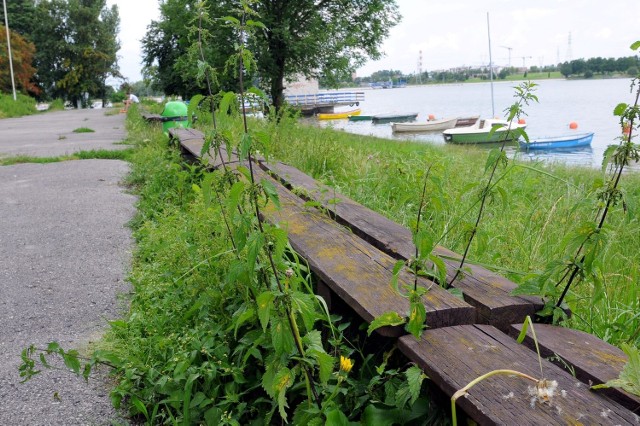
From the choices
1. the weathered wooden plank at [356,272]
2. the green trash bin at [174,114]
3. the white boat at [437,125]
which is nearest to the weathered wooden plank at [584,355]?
the weathered wooden plank at [356,272]

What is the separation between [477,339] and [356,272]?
0.64 metres

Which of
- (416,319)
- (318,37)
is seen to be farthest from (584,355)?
Result: (318,37)

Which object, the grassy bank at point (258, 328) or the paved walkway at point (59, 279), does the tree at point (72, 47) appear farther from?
the grassy bank at point (258, 328)

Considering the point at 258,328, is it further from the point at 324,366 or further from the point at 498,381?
the point at 498,381

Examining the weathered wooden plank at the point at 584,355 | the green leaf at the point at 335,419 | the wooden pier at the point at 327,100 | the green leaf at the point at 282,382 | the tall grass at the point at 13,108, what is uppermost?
the wooden pier at the point at 327,100

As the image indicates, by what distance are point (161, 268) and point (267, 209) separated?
0.90 m

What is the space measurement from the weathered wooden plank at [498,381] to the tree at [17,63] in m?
52.2

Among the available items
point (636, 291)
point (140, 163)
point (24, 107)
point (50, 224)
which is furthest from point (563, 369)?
point (24, 107)

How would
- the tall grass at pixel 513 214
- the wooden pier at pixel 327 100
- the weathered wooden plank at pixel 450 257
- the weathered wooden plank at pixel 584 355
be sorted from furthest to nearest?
the wooden pier at pixel 327 100 < the tall grass at pixel 513 214 < the weathered wooden plank at pixel 450 257 < the weathered wooden plank at pixel 584 355

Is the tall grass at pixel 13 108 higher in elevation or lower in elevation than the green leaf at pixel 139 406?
higher

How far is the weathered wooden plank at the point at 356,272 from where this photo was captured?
1.98 metres

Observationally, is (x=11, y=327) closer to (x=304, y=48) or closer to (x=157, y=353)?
(x=157, y=353)

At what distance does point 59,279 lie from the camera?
3.84 m

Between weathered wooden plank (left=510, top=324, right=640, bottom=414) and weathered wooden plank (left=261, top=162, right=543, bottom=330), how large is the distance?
0.09m
